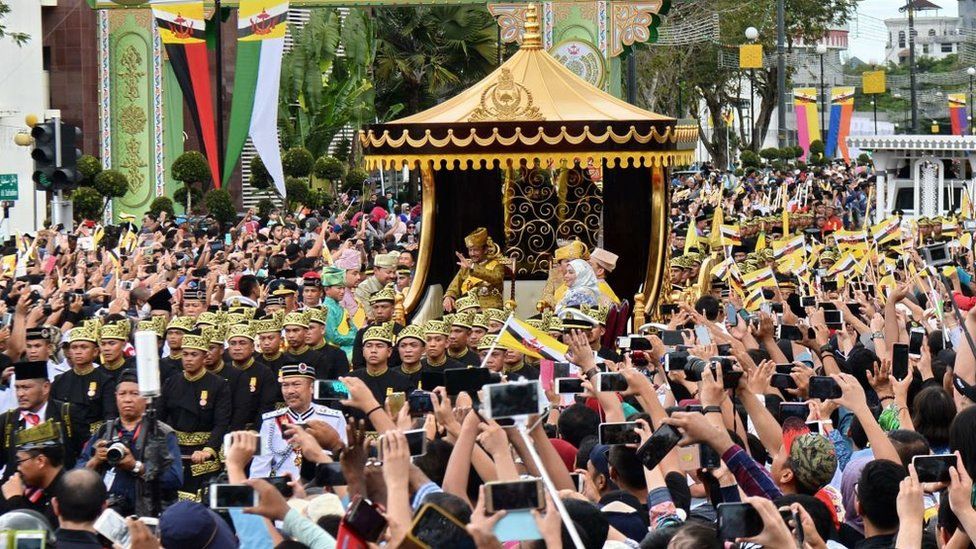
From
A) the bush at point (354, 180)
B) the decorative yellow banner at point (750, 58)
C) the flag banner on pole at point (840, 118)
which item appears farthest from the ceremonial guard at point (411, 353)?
the flag banner on pole at point (840, 118)

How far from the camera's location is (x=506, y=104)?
17.5m

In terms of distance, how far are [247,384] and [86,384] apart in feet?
3.46

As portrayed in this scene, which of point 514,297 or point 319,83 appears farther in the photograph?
point 319,83

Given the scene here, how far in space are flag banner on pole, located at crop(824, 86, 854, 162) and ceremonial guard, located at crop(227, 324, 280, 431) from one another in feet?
129

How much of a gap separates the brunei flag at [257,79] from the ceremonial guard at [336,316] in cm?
680

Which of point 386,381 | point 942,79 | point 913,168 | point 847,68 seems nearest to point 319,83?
point 913,168

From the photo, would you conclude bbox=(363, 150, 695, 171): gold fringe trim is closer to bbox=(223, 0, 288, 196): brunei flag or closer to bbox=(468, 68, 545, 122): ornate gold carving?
bbox=(468, 68, 545, 122): ornate gold carving

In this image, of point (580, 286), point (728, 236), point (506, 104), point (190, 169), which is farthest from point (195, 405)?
point (190, 169)

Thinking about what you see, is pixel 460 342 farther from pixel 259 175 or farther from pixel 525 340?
pixel 259 175

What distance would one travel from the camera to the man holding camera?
845 cm

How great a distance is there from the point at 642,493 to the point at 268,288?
30.9 ft

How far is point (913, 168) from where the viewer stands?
109ft

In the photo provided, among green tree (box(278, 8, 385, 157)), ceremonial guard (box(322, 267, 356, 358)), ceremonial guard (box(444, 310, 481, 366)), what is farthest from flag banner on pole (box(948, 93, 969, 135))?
ceremonial guard (box(444, 310, 481, 366))

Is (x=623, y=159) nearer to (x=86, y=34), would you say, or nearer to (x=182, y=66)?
(x=182, y=66)
